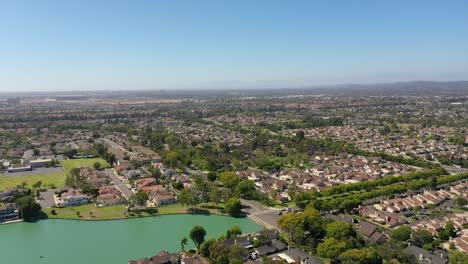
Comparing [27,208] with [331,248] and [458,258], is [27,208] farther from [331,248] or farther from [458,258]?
[458,258]

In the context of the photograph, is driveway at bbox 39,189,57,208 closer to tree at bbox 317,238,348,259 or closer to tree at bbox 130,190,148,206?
tree at bbox 130,190,148,206

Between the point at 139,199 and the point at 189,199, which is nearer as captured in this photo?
the point at 189,199

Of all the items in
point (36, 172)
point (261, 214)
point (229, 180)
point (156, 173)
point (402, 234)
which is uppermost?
point (229, 180)

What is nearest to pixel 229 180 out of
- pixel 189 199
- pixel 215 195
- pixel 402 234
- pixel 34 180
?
pixel 215 195

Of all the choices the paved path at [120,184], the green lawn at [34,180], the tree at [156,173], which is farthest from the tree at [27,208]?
the tree at [156,173]

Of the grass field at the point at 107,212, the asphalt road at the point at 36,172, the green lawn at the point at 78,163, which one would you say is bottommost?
the grass field at the point at 107,212

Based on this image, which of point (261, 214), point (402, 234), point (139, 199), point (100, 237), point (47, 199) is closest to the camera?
point (402, 234)

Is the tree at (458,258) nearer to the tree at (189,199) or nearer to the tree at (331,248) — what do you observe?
the tree at (331,248)
